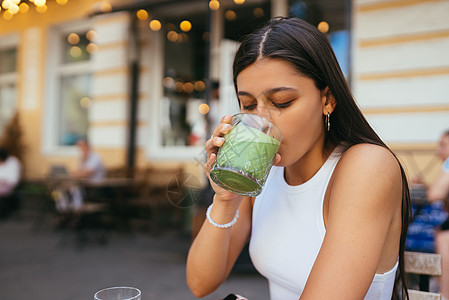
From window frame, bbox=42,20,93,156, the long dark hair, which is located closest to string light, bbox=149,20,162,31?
window frame, bbox=42,20,93,156

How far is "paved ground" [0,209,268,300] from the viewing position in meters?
3.51

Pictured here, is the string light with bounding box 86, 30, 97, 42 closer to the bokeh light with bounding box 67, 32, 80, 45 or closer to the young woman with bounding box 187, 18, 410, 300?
the bokeh light with bounding box 67, 32, 80, 45

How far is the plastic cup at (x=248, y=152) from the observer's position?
100 centimetres

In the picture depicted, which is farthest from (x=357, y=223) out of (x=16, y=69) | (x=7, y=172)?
(x=16, y=69)

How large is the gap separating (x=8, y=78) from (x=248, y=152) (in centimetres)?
1024

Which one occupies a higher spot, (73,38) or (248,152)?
(73,38)

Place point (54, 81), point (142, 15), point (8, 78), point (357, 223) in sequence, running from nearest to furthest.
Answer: point (357, 223) < point (142, 15) < point (54, 81) < point (8, 78)

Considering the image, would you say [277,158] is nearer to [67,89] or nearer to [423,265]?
[423,265]

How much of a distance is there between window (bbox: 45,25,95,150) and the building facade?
0.02 metres

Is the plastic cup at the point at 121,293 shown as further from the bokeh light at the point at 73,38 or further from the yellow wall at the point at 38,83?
A: the bokeh light at the point at 73,38

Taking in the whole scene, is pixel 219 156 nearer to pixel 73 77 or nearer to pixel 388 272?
pixel 388 272

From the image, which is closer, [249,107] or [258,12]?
[249,107]

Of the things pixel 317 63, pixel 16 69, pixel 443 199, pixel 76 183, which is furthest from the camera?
pixel 16 69

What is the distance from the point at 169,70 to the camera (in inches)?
299
